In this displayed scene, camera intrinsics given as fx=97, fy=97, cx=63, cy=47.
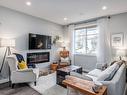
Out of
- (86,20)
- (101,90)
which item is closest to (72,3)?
(86,20)

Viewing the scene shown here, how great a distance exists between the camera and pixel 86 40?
→ 5.38m

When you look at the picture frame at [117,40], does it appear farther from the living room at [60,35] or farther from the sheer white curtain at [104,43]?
the sheer white curtain at [104,43]

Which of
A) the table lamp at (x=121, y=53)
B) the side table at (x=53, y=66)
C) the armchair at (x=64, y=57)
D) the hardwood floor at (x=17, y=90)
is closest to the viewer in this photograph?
the hardwood floor at (x=17, y=90)

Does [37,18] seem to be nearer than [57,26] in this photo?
Yes

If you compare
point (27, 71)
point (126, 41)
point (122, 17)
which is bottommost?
point (27, 71)

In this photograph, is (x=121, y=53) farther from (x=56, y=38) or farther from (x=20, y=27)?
(x=20, y=27)

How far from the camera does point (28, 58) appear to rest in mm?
4324

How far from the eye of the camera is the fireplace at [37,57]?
14.4 feet

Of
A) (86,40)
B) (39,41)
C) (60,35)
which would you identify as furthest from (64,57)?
(39,41)

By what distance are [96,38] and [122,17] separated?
144 centimetres

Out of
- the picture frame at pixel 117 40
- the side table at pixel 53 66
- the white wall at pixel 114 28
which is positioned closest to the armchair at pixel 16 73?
the side table at pixel 53 66

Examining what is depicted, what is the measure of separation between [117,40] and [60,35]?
127 inches

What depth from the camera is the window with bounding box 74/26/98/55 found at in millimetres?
5067

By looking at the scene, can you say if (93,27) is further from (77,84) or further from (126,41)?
(77,84)
